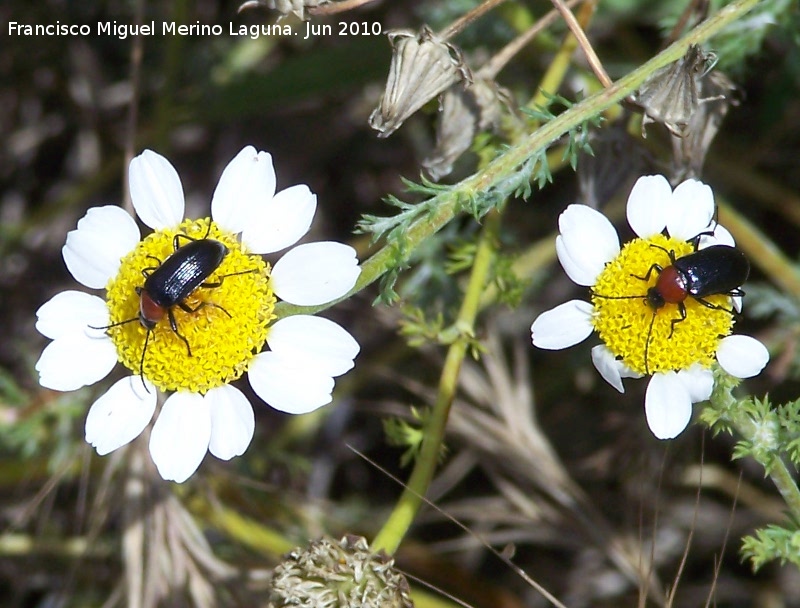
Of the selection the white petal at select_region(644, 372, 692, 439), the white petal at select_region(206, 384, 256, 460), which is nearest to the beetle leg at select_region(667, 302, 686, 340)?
the white petal at select_region(644, 372, 692, 439)

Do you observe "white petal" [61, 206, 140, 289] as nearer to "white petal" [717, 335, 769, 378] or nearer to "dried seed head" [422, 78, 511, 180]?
"dried seed head" [422, 78, 511, 180]

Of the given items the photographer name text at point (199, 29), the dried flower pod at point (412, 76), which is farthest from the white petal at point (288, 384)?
the photographer name text at point (199, 29)

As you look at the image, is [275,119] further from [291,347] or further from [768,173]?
[291,347]

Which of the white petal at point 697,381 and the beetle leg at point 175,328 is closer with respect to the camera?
the white petal at point 697,381

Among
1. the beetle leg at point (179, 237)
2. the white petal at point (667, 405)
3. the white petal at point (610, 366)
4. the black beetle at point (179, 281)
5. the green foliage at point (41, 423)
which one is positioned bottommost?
the white petal at point (667, 405)

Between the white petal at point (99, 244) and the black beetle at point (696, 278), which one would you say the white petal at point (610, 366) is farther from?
the white petal at point (99, 244)

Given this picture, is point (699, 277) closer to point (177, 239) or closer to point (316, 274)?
point (316, 274)
